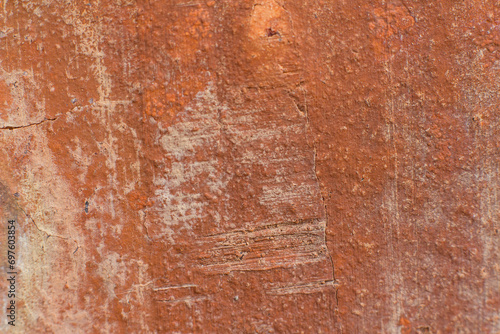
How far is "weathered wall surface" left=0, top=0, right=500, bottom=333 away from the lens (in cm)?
174

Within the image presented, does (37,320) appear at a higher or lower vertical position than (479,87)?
lower

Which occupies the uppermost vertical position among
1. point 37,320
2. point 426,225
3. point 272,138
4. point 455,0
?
point 455,0

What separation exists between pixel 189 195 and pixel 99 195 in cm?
51

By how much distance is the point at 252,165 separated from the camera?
177 cm

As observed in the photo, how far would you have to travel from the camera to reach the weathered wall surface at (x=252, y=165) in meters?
1.74

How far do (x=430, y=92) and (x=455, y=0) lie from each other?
0.51 meters

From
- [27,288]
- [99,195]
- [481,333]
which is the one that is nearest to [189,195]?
[99,195]

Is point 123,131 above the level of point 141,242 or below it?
above

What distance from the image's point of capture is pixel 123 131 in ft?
5.87

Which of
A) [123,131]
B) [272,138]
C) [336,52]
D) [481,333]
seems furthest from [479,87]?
[123,131]

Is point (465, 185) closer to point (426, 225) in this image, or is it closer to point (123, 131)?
point (426, 225)

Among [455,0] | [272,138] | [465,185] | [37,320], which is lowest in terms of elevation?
[37,320]

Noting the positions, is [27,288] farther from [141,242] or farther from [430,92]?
[430,92]

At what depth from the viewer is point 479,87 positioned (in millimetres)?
1754
